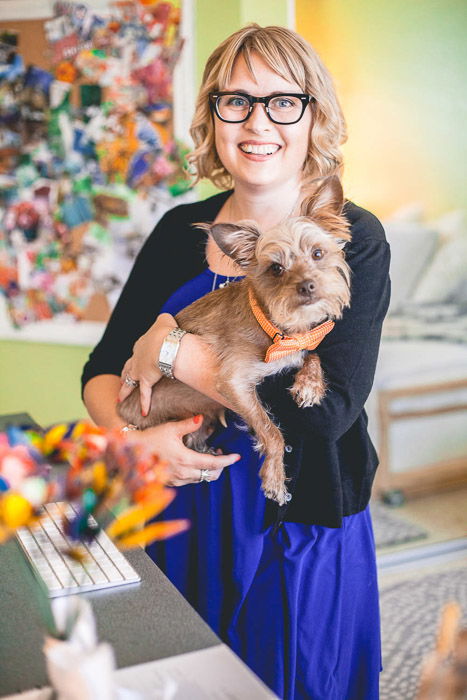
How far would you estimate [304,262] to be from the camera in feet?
4.78

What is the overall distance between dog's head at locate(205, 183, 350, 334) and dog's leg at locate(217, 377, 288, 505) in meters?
0.16

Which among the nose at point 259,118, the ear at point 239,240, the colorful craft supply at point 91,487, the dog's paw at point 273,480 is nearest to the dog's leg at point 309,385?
the dog's paw at point 273,480

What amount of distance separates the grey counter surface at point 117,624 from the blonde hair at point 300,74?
85 centimetres

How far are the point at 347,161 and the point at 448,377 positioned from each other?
115 cm

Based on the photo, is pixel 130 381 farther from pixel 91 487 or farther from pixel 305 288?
pixel 91 487

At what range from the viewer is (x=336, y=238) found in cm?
146

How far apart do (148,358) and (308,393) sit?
15.0 inches

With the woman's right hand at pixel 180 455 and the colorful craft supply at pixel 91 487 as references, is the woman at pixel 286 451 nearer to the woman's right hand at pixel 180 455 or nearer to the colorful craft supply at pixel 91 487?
the woman's right hand at pixel 180 455

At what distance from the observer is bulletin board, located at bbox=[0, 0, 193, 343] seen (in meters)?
3.13

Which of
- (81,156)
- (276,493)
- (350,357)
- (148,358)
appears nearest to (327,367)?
(350,357)

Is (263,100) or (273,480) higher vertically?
(263,100)

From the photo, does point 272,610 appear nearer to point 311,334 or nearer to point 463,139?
point 311,334

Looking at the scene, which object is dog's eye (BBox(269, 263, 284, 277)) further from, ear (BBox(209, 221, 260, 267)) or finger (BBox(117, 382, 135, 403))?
finger (BBox(117, 382, 135, 403))

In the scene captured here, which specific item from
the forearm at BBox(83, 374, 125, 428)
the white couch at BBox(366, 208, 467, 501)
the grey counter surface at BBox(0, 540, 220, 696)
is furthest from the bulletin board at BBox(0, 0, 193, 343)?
the grey counter surface at BBox(0, 540, 220, 696)
